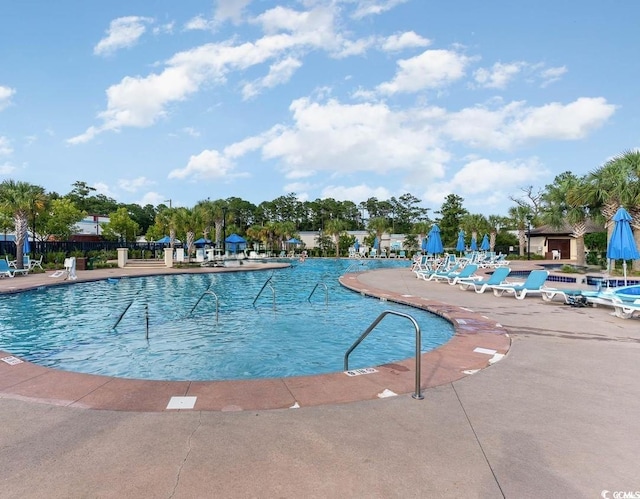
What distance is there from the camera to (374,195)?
8650 centimetres

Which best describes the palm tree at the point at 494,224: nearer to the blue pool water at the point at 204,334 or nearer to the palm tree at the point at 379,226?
the palm tree at the point at 379,226

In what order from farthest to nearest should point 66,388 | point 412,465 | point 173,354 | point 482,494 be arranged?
1. point 173,354
2. point 66,388
3. point 412,465
4. point 482,494

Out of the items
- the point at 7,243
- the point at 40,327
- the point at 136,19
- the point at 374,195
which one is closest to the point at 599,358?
the point at 40,327

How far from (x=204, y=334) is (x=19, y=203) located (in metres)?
19.7

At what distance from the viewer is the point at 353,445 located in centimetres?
319

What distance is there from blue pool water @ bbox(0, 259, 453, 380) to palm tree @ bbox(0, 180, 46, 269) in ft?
32.5

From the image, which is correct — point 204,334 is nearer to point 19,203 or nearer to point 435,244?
point 435,244

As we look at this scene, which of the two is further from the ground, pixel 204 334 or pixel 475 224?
pixel 475 224

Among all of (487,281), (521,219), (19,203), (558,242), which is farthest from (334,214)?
(487,281)

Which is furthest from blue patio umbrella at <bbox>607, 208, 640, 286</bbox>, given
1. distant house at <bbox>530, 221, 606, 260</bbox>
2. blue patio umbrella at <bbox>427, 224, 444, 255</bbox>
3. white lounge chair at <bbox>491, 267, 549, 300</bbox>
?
distant house at <bbox>530, 221, 606, 260</bbox>

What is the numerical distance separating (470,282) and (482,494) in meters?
13.5

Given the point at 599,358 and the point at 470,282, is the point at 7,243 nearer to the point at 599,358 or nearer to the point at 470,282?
the point at 470,282

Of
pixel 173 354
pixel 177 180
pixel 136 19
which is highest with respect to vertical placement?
pixel 136 19

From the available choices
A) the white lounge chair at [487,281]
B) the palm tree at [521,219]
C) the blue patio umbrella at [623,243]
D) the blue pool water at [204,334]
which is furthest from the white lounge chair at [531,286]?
the palm tree at [521,219]
